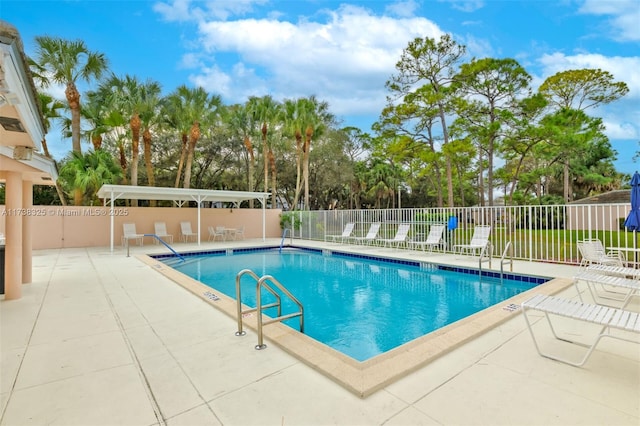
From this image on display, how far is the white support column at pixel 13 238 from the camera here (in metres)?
4.96

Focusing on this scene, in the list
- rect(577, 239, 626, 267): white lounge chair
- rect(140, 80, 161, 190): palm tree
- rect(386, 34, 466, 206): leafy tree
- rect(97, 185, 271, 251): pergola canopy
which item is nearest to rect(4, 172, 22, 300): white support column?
rect(97, 185, 271, 251): pergola canopy

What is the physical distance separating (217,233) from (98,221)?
5024mm

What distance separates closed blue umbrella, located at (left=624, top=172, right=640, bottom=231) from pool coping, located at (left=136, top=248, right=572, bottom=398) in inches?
140

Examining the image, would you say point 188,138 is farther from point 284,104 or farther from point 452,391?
point 452,391

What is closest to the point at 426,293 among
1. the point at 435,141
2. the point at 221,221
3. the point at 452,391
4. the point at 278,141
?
the point at 452,391

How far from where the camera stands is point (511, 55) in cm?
1623

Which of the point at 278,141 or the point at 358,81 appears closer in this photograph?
the point at 358,81

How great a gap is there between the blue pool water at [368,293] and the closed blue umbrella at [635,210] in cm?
182

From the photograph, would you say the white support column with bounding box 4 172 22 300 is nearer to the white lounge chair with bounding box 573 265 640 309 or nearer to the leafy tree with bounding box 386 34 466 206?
the white lounge chair with bounding box 573 265 640 309

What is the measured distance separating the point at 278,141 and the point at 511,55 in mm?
14930

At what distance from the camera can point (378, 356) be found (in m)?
2.92

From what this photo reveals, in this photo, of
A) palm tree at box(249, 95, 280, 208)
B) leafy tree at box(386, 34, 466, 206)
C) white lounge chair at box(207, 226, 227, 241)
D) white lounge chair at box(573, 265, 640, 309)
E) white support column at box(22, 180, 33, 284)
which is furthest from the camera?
palm tree at box(249, 95, 280, 208)

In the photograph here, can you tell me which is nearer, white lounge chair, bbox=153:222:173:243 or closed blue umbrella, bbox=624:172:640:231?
closed blue umbrella, bbox=624:172:640:231

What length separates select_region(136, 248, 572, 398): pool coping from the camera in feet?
8.25
